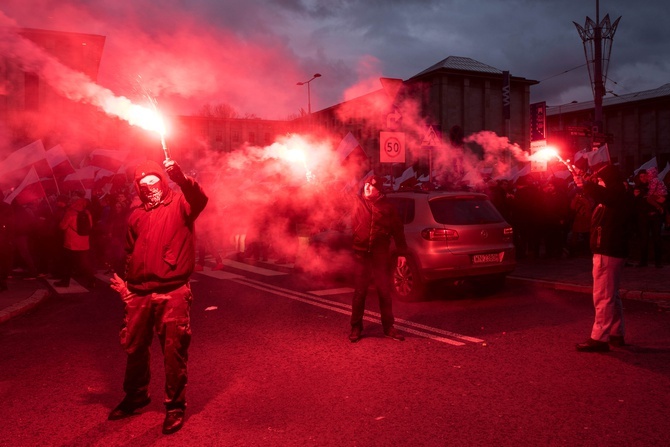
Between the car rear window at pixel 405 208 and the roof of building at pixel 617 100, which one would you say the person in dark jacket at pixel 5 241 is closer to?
the car rear window at pixel 405 208

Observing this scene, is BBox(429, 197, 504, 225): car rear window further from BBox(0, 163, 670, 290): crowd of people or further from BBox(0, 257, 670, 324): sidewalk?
BBox(0, 163, 670, 290): crowd of people

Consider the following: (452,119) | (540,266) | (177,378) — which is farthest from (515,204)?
(452,119)

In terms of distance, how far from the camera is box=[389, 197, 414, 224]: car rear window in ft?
32.5

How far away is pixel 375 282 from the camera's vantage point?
24.1ft

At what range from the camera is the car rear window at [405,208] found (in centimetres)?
990

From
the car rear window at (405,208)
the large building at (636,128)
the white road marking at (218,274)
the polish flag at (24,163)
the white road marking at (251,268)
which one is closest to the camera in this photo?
the car rear window at (405,208)

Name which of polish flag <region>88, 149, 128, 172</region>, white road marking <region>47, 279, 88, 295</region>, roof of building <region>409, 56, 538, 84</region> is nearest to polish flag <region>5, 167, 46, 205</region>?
white road marking <region>47, 279, 88, 295</region>

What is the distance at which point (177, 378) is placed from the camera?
447 centimetres

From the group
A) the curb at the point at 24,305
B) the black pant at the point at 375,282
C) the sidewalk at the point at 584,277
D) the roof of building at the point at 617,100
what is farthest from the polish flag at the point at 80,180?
the roof of building at the point at 617,100

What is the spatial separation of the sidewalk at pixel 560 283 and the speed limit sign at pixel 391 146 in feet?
11.8

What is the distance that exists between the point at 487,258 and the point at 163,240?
6.34 meters

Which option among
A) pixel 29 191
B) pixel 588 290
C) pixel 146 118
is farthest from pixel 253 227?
pixel 146 118

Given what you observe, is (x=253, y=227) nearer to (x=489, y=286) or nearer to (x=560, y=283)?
(x=489, y=286)

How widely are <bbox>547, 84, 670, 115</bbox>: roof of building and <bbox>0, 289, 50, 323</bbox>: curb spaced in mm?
46068
